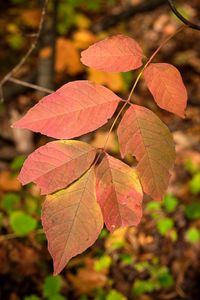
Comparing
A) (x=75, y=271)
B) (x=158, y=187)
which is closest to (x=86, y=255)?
(x=75, y=271)

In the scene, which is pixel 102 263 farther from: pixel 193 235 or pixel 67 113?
pixel 67 113

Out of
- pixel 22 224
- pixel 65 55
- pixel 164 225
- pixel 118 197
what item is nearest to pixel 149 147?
pixel 118 197

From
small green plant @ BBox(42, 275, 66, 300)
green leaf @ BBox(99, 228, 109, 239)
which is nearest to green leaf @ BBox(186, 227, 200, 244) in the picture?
green leaf @ BBox(99, 228, 109, 239)

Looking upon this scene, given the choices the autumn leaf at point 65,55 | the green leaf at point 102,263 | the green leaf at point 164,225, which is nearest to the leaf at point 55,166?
the green leaf at point 102,263

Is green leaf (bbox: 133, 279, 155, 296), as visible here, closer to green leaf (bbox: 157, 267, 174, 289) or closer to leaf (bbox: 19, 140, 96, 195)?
green leaf (bbox: 157, 267, 174, 289)

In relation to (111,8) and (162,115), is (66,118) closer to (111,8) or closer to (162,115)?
(162,115)

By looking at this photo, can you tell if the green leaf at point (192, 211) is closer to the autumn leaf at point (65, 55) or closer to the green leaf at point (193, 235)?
the green leaf at point (193, 235)
